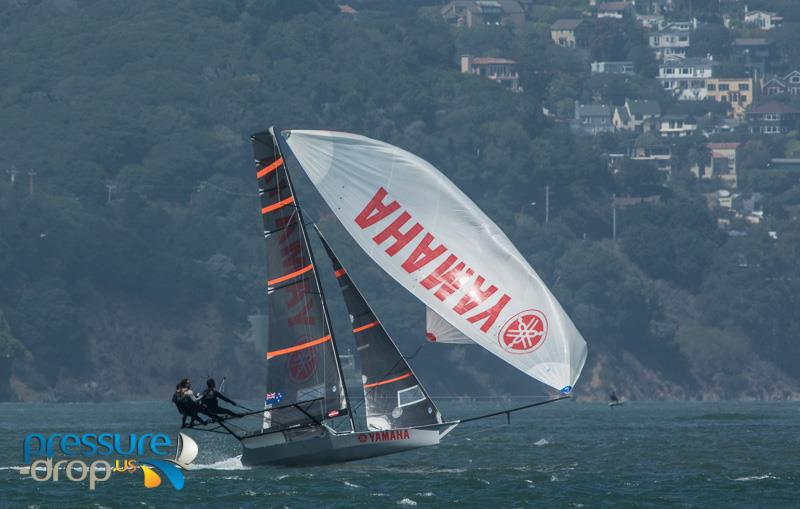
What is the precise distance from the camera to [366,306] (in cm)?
4688

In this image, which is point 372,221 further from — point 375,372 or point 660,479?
point 660,479

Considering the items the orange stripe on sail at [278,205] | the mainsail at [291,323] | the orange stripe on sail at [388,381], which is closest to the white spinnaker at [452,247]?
the orange stripe on sail at [278,205]

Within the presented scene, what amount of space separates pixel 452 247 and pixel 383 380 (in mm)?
5130

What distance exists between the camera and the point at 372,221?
43.4 m

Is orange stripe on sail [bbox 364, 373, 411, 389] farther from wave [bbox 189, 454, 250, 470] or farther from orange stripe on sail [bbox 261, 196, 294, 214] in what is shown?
wave [bbox 189, 454, 250, 470]

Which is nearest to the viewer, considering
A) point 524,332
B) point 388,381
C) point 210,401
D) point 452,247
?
point 524,332

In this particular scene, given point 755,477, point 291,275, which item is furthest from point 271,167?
point 755,477

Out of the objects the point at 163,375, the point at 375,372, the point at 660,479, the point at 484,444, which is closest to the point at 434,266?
the point at 375,372

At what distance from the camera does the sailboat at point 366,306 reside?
1655 inches

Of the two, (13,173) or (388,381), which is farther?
(13,173)

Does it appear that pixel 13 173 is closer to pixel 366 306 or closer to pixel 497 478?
pixel 497 478

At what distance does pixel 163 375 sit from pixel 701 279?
209 feet

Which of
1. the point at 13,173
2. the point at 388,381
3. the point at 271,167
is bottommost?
the point at 388,381

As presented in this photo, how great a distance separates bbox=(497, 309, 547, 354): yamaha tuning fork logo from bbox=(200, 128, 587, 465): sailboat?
0.07 feet
